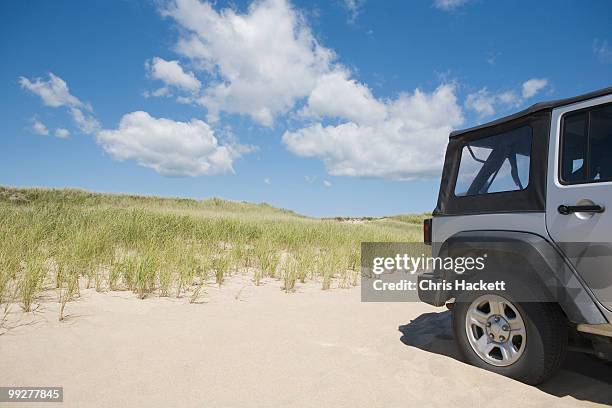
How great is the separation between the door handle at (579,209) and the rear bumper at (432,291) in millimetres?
1203

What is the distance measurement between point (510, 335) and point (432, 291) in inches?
29.3

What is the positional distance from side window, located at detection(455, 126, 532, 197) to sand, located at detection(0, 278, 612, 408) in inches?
63.9

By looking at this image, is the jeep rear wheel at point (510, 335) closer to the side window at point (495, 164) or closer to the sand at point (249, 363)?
the sand at point (249, 363)

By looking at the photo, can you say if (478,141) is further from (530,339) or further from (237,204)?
(237,204)

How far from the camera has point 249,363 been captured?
10.4ft

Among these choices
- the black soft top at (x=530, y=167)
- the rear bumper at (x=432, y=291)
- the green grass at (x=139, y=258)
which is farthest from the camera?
the green grass at (x=139, y=258)

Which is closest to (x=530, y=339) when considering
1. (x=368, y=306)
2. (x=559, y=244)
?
(x=559, y=244)

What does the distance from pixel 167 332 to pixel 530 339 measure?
3.40 m

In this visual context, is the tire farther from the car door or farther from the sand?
the car door

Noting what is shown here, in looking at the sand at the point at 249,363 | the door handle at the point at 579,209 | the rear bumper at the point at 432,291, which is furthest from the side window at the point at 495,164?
the sand at the point at 249,363

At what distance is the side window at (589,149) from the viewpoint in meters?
2.61

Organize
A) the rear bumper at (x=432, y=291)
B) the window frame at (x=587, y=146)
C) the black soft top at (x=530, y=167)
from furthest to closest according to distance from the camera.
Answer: the rear bumper at (x=432, y=291)
the black soft top at (x=530, y=167)
the window frame at (x=587, y=146)

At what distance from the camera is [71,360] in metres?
3.00

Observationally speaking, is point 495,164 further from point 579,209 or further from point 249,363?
point 249,363
